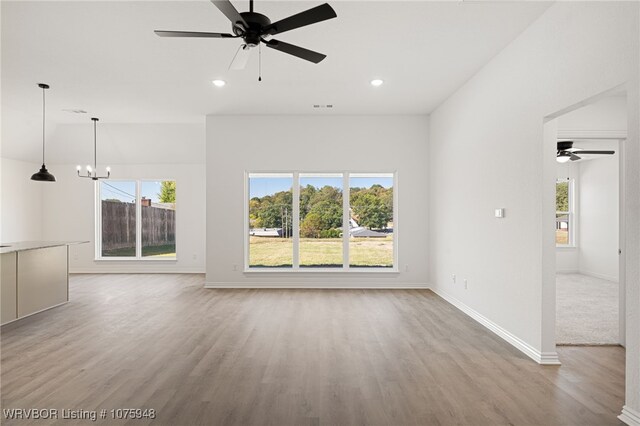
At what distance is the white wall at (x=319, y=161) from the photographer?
6559 mm

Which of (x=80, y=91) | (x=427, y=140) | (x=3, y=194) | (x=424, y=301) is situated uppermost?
(x=80, y=91)

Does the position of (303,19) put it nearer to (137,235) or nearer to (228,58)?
(228,58)

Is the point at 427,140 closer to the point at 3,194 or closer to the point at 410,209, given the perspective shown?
the point at 410,209

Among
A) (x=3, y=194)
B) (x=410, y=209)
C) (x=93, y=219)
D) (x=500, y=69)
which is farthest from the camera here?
(x=93, y=219)

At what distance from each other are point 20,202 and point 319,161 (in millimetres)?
6834

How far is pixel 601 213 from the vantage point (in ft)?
26.0

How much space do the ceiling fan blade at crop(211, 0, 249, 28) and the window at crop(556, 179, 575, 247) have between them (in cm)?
884

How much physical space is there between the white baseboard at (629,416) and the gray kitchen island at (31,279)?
19.8 ft

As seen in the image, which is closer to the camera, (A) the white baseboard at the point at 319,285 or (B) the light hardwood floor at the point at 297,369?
(B) the light hardwood floor at the point at 297,369

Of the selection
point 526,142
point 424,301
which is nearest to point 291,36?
point 526,142

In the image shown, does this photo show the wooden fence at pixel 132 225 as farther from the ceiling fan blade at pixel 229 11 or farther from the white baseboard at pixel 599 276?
the white baseboard at pixel 599 276

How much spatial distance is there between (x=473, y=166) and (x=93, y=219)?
8.26 metres

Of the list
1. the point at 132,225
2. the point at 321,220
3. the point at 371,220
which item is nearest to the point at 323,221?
the point at 321,220

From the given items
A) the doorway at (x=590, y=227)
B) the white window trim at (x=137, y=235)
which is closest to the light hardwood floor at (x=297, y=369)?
the doorway at (x=590, y=227)
